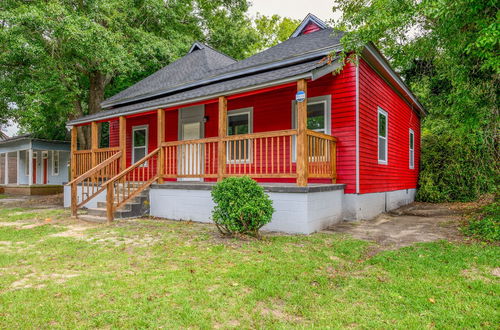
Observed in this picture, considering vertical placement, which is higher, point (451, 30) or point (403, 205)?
point (451, 30)

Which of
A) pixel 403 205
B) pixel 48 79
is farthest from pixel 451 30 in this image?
pixel 48 79

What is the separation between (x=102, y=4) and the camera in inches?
497

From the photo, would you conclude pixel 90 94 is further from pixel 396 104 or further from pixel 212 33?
pixel 396 104

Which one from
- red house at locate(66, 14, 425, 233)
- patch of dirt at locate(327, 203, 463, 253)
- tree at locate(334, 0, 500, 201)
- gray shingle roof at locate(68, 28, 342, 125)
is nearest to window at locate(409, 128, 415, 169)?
red house at locate(66, 14, 425, 233)

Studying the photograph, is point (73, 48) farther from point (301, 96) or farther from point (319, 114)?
point (301, 96)

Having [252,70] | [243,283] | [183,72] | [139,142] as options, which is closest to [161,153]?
[252,70]

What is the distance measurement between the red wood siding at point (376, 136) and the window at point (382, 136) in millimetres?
213

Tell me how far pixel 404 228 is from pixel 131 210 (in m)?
6.61

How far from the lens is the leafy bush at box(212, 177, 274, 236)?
5.32 m

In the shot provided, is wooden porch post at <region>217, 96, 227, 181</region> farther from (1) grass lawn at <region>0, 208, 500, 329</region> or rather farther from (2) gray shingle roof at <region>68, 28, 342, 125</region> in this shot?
(1) grass lawn at <region>0, 208, 500, 329</region>

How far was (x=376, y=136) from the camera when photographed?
9164mm

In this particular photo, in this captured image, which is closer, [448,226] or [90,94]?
[448,226]

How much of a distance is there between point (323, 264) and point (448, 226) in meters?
4.27

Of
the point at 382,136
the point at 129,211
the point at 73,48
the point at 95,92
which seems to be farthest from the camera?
the point at 95,92
